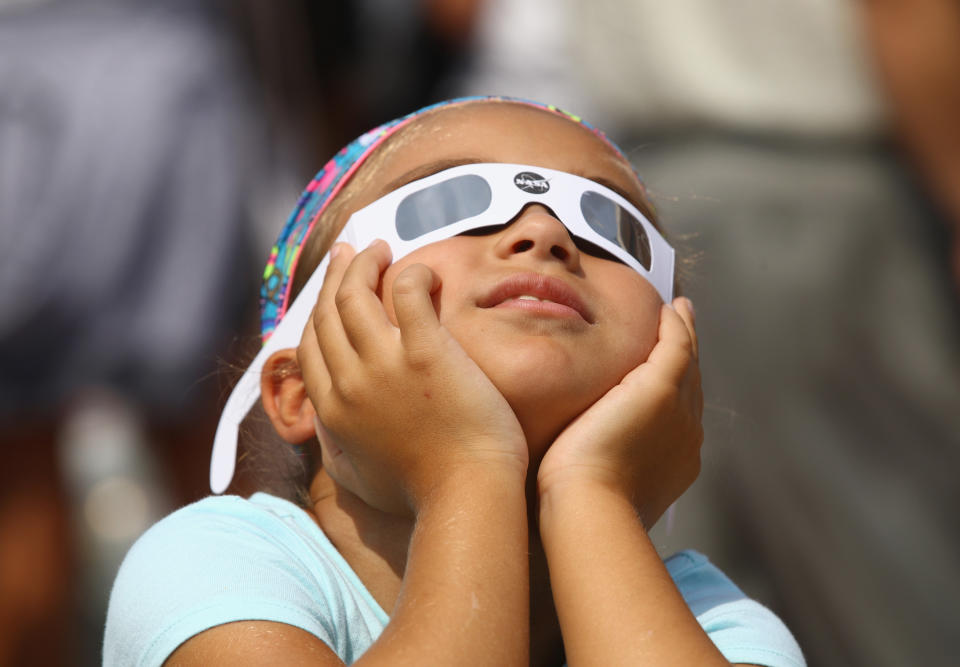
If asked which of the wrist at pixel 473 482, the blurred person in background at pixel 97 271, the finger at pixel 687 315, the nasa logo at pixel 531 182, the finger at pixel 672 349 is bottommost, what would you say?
the blurred person in background at pixel 97 271

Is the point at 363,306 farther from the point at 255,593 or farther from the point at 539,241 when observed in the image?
the point at 255,593

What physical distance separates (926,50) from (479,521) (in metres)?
2.42

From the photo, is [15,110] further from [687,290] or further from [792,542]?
[792,542]

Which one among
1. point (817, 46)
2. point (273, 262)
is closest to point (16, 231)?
point (273, 262)

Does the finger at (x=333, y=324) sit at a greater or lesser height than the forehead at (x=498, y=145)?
lesser

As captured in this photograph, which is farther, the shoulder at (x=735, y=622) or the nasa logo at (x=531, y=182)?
the nasa logo at (x=531, y=182)

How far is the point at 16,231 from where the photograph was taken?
4.38 m

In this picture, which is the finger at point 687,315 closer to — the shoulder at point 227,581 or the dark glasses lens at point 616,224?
the dark glasses lens at point 616,224

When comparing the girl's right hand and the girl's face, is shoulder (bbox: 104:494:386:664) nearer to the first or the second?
the girl's right hand

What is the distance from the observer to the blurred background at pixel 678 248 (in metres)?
3.78

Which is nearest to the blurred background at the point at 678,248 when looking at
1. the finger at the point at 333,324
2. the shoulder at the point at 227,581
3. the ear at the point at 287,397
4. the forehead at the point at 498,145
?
the forehead at the point at 498,145

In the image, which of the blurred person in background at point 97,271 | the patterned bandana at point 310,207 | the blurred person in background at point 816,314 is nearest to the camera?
the patterned bandana at point 310,207

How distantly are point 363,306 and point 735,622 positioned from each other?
87 centimetres

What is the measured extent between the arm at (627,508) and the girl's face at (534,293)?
47 millimetres
